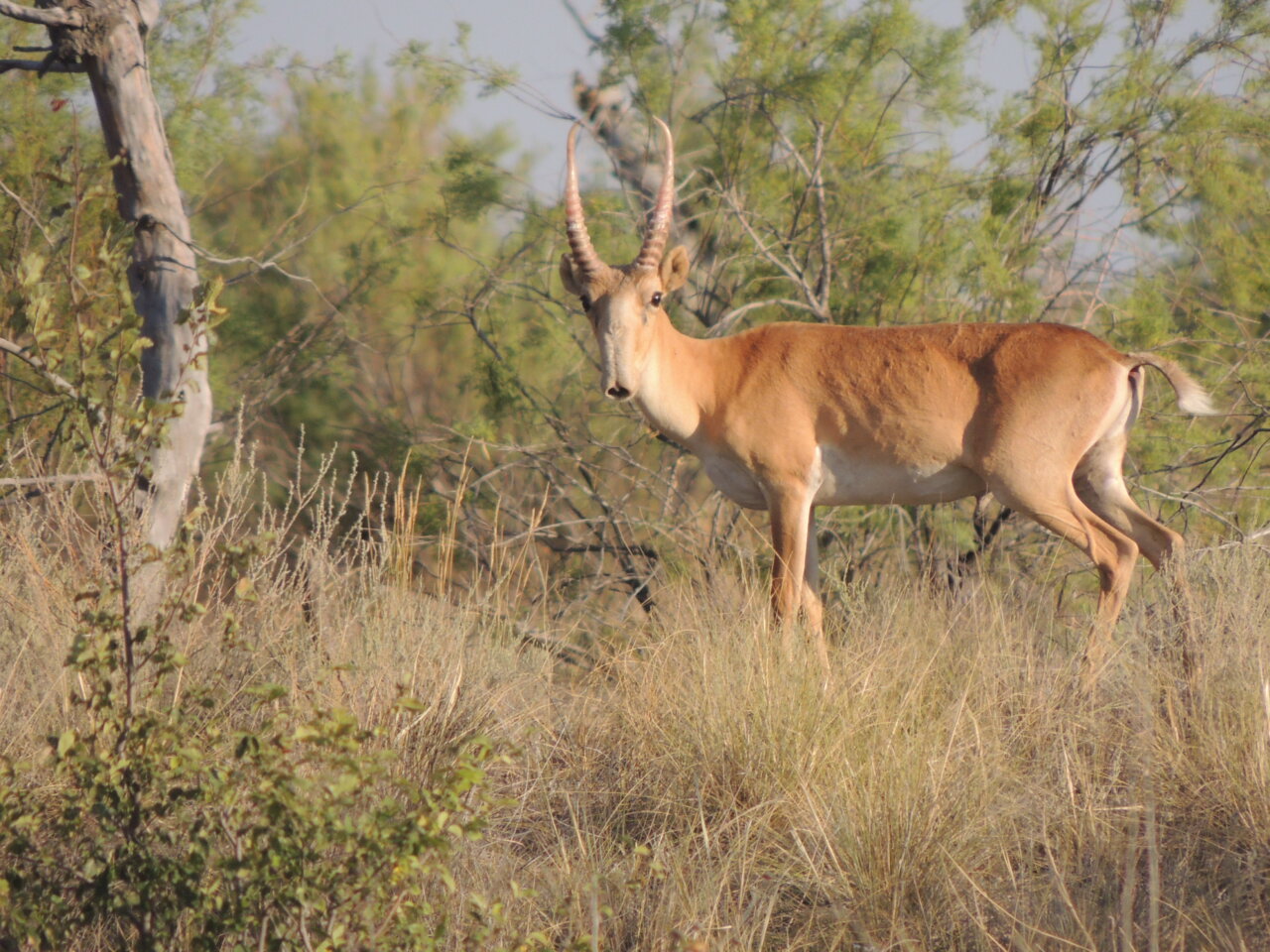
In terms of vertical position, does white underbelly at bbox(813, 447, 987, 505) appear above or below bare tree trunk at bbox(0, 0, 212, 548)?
below

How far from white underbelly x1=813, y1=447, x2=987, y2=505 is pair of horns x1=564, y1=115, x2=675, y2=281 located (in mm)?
1382

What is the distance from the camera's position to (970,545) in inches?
332

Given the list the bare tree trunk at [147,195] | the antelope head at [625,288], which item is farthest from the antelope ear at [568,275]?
the bare tree trunk at [147,195]

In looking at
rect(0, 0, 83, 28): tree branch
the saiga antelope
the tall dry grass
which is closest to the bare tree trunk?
rect(0, 0, 83, 28): tree branch

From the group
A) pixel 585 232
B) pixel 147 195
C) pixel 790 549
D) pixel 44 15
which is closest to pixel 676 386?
pixel 585 232

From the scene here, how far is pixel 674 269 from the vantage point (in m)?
7.05

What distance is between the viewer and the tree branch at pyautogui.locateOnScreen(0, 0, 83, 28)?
611cm

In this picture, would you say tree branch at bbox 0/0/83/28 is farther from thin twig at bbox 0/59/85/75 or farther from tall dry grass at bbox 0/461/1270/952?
tall dry grass at bbox 0/461/1270/952

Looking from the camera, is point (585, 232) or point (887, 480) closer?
point (887, 480)

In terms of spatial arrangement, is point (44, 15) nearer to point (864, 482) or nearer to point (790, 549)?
point (790, 549)

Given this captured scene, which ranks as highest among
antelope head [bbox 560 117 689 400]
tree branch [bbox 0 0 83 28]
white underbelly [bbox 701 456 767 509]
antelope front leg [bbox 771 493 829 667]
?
tree branch [bbox 0 0 83 28]

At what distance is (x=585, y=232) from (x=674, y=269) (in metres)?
0.52

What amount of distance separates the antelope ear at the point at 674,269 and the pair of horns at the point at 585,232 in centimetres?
5

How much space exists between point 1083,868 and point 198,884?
2.75m
